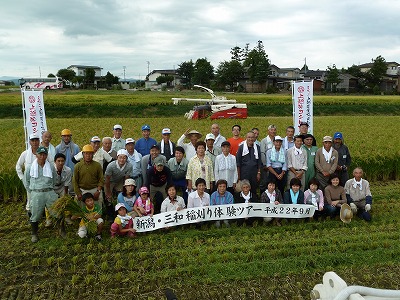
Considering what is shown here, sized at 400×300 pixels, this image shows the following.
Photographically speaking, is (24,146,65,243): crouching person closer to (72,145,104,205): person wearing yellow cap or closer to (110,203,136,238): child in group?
(72,145,104,205): person wearing yellow cap

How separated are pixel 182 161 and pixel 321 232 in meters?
2.95

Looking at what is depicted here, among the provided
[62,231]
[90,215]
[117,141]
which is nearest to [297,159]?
[117,141]

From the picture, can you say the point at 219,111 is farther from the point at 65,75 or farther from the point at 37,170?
the point at 65,75

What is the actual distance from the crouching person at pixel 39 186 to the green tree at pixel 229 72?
2118 inches

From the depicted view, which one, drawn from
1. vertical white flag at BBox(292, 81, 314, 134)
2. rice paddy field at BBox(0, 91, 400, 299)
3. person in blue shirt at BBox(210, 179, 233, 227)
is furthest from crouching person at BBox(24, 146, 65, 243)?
vertical white flag at BBox(292, 81, 314, 134)

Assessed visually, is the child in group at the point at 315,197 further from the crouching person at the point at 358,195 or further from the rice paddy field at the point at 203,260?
the crouching person at the point at 358,195

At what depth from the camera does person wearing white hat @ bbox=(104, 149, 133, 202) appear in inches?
269

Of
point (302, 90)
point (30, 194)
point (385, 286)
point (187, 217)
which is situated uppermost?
point (302, 90)

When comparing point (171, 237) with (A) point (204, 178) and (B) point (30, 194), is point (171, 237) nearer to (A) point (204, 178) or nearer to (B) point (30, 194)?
(A) point (204, 178)

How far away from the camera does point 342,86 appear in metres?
57.8

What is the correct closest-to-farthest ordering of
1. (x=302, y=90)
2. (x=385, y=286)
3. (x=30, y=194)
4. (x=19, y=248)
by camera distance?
(x=385, y=286) → (x=19, y=248) → (x=30, y=194) → (x=302, y=90)

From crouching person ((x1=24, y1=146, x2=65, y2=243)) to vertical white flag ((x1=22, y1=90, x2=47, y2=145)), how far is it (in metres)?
3.08

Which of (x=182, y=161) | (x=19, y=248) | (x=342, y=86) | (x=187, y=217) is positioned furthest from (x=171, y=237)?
(x=342, y=86)

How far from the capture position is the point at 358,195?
7316 mm
